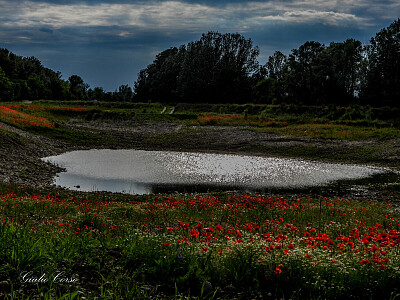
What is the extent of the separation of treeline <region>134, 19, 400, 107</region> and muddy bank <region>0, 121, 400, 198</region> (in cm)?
3807

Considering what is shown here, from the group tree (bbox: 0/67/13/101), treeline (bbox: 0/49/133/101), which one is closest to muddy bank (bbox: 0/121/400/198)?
tree (bbox: 0/67/13/101)

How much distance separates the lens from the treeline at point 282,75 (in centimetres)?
7919

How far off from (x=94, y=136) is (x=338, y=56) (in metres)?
63.4

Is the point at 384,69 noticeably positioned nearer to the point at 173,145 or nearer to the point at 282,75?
the point at 282,75

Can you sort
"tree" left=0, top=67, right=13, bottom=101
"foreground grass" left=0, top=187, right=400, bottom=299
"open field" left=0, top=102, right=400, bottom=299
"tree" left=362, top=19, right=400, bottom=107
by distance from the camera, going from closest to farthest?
"foreground grass" left=0, top=187, right=400, bottom=299
"open field" left=0, top=102, right=400, bottom=299
"tree" left=362, top=19, right=400, bottom=107
"tree" left=0, top=67, right=13, bottom=101

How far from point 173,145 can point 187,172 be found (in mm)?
16411

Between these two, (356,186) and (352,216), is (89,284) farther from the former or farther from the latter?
(356,186)

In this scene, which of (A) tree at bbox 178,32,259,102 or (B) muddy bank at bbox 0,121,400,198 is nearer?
(B) muddy bank at bbox 0,121,400,198

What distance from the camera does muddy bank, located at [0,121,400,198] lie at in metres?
29.9

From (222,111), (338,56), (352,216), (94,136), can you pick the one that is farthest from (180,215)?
(338,56)

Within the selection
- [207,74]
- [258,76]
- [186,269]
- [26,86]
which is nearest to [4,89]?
[26,86]

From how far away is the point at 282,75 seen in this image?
102m

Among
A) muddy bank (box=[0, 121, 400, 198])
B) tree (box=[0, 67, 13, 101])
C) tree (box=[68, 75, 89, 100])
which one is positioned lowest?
muddy bank (box=[0, 121, 400, 198])

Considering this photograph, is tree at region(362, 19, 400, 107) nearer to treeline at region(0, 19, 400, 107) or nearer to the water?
treeline at region(0, 19, 400, 107)
